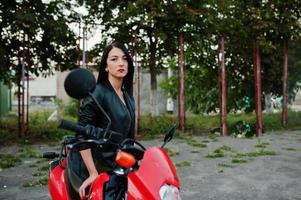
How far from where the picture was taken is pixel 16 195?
5.51m

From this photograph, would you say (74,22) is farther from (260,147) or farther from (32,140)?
(260,147)

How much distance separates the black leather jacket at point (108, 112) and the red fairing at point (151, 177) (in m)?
0.48

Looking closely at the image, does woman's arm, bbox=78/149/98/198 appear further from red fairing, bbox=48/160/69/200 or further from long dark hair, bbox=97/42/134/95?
long dark hair, bbox=97/42/134/95

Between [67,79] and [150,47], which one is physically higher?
[150,47]

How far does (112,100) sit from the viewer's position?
93.2 inches

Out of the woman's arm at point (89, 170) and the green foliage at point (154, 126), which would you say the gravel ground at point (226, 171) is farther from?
the woman's arm at point (89, 170)

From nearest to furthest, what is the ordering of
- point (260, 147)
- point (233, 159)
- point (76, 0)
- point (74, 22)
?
point (233, 159) < point (260, 147) < point (74, 22) < point (76, 0)

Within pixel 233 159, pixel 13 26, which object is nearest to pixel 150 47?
pixel 13 26

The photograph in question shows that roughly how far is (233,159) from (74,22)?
19.3 feet

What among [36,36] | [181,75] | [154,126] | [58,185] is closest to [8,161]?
[36,36]

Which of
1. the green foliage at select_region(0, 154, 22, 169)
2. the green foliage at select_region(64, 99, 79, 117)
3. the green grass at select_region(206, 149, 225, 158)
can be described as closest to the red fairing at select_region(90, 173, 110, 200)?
the green foliage at select_region(0, 154, 22, 169)

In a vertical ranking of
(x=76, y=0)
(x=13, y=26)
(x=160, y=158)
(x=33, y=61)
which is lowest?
(x=160, y=158)

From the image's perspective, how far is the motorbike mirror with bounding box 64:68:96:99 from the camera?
75.2 inches

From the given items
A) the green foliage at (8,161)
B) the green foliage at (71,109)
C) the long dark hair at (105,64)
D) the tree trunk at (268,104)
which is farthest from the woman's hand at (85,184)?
the green foliage at (71,109)
